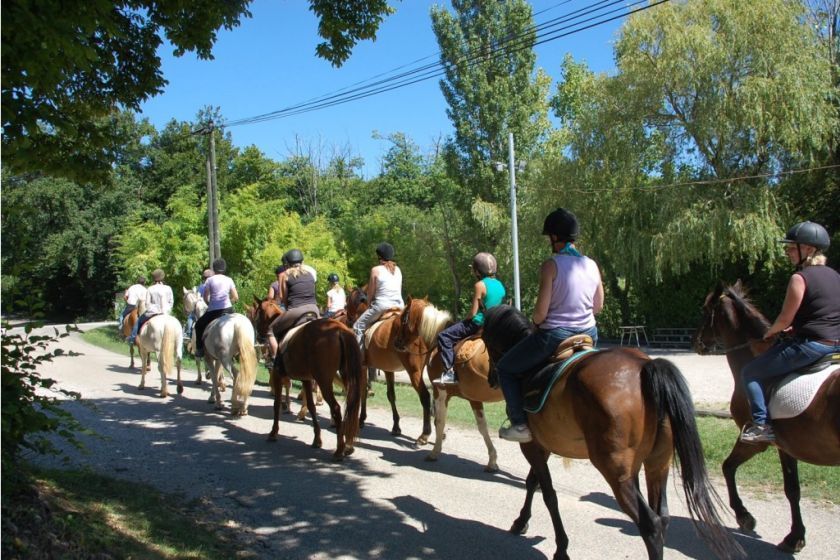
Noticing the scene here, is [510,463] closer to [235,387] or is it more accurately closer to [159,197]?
[235,387]

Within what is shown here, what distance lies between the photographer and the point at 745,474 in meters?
7.36

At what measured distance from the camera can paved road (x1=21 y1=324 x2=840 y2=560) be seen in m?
5.50

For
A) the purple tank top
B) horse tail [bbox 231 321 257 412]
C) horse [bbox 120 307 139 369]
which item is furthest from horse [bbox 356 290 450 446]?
horse [bbox 120 307 139 369]

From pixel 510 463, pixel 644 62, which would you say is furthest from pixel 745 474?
pixel 644 62

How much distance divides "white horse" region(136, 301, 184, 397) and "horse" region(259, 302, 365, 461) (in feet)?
14.1

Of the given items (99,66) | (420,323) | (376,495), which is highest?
(99,66)

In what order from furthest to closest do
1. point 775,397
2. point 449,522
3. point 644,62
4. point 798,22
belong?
point 644,62
point 798,22
point 449,522
point 775,397

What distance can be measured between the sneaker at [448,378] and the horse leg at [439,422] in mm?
281

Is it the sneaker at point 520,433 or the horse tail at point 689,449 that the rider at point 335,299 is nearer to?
the sneaker at point 520,433

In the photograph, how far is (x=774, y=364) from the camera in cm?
518

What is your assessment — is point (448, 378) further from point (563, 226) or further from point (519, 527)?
point (563, 226)

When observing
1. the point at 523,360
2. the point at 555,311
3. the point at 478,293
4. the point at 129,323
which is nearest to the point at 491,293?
the point at 478,293

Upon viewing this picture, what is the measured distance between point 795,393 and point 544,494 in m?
2.09

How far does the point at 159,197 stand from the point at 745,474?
164 feet
